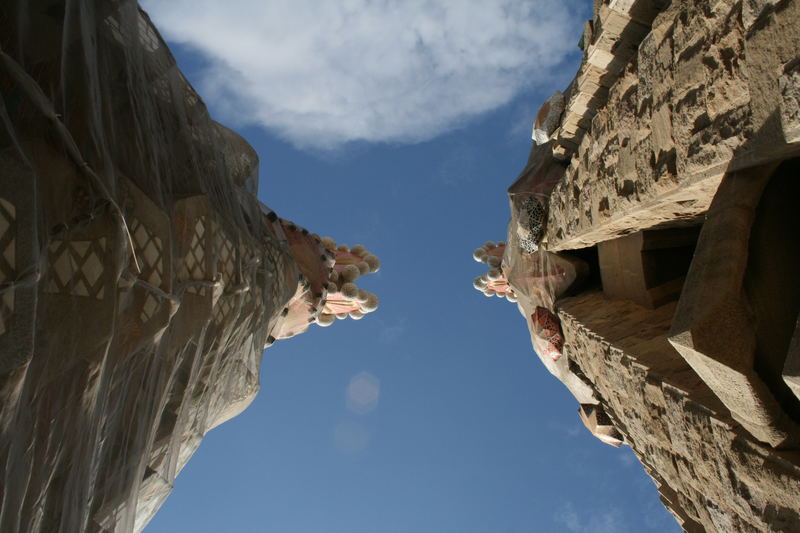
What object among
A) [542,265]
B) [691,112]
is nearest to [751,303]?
[691,112]

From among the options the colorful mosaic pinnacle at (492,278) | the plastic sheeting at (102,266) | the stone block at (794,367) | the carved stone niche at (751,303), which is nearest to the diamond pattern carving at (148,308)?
the plastic sheeting at (102,266)

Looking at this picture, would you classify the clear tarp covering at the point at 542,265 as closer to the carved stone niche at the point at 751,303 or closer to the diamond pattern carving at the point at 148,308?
the carved stone niche at the point at 751,303

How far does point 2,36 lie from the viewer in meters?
1.79

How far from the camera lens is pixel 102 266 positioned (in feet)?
6.43

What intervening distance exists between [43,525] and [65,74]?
165cm

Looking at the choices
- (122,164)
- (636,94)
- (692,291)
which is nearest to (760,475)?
(692,291)

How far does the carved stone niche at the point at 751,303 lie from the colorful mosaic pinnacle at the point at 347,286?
5297 millimetres

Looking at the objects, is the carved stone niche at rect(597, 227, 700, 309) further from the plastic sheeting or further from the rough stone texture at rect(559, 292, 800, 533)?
the plastic sheeting

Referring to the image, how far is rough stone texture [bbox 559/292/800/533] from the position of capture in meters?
2.14

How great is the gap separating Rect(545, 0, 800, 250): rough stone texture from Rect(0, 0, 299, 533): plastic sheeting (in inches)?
91.1

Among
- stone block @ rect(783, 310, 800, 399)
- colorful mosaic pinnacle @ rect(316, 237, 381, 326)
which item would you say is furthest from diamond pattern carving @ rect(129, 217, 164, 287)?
colorful mosaic pinnacle @ rect(316, 237, 381, 326)

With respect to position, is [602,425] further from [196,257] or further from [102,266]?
[102,266]

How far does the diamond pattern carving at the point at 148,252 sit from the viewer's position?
2316mm

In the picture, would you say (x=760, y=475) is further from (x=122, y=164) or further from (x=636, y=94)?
(x=122, y=164)
